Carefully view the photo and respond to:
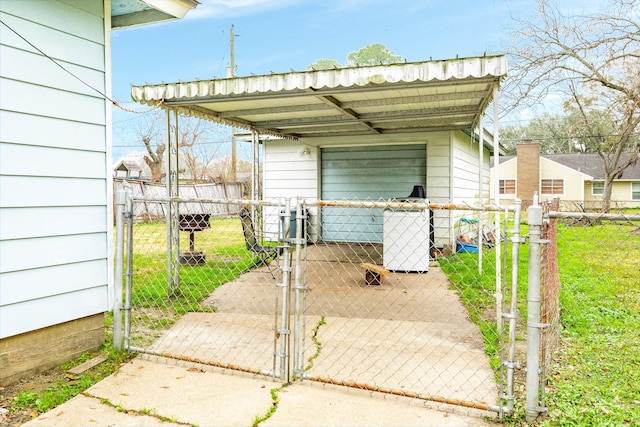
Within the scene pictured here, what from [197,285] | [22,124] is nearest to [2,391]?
[22,124]

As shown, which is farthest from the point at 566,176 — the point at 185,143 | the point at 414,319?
the point at 414,319

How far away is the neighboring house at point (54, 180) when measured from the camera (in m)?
3.07

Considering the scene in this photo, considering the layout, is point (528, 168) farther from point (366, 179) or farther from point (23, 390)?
point (23, 390)

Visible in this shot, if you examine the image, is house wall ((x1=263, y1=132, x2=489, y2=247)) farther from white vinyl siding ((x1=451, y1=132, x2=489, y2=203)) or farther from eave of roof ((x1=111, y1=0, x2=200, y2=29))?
eave of roof ((x1=111, y1=0, x2=200, y2=29))

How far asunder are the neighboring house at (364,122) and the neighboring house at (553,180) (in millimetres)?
19207

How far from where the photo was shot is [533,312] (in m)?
2.57

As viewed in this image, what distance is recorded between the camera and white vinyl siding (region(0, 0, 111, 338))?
3065mm

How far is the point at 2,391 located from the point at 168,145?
3215 millimetres

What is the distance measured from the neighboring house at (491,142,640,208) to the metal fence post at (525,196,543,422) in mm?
27172

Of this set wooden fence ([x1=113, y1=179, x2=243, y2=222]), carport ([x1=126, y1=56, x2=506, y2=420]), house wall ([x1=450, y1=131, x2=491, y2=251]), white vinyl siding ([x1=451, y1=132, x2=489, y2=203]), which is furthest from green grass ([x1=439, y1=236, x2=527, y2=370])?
wooden fence ([x1=113, y1=179, x2=243, y2=222])

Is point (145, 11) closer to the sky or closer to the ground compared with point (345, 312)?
closer to the sky

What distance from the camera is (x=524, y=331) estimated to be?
4246 mm

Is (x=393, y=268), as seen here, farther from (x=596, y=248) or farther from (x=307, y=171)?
(x=596, y=248)

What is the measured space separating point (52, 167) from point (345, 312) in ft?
10.3
